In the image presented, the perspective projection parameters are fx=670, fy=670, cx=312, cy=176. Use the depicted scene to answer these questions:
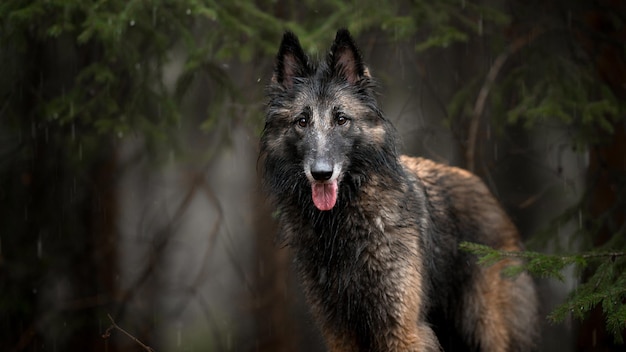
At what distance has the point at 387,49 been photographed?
9156 mm

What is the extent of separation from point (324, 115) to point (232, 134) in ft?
12.3

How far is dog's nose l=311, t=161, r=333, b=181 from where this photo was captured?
3959 millimetres

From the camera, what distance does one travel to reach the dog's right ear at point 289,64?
4.55 metres

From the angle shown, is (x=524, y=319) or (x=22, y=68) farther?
(x=22, y=68)

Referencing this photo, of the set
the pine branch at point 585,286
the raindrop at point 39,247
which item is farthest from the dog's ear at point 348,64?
the raindrop at point 39,247

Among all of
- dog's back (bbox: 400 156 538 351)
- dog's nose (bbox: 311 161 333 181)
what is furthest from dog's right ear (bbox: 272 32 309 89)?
dog's back (bbox: 400 156 538 351)

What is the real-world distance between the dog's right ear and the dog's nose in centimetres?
81

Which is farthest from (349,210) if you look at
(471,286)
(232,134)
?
(232,134)

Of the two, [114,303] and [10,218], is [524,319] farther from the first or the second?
[10,218]

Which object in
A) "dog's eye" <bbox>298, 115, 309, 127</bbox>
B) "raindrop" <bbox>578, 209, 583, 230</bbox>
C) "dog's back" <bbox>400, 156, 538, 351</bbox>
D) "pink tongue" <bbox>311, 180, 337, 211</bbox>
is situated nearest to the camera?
"pink tongue" <bbox>311, 180, 337, 211</bbox>

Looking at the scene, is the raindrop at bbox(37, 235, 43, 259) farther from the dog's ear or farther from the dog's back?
the dog's ear

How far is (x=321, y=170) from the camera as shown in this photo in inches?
156

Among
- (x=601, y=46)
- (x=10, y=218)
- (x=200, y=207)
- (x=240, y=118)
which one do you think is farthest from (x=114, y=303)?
(x=601, y=46)

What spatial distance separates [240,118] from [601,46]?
13.2 feet
